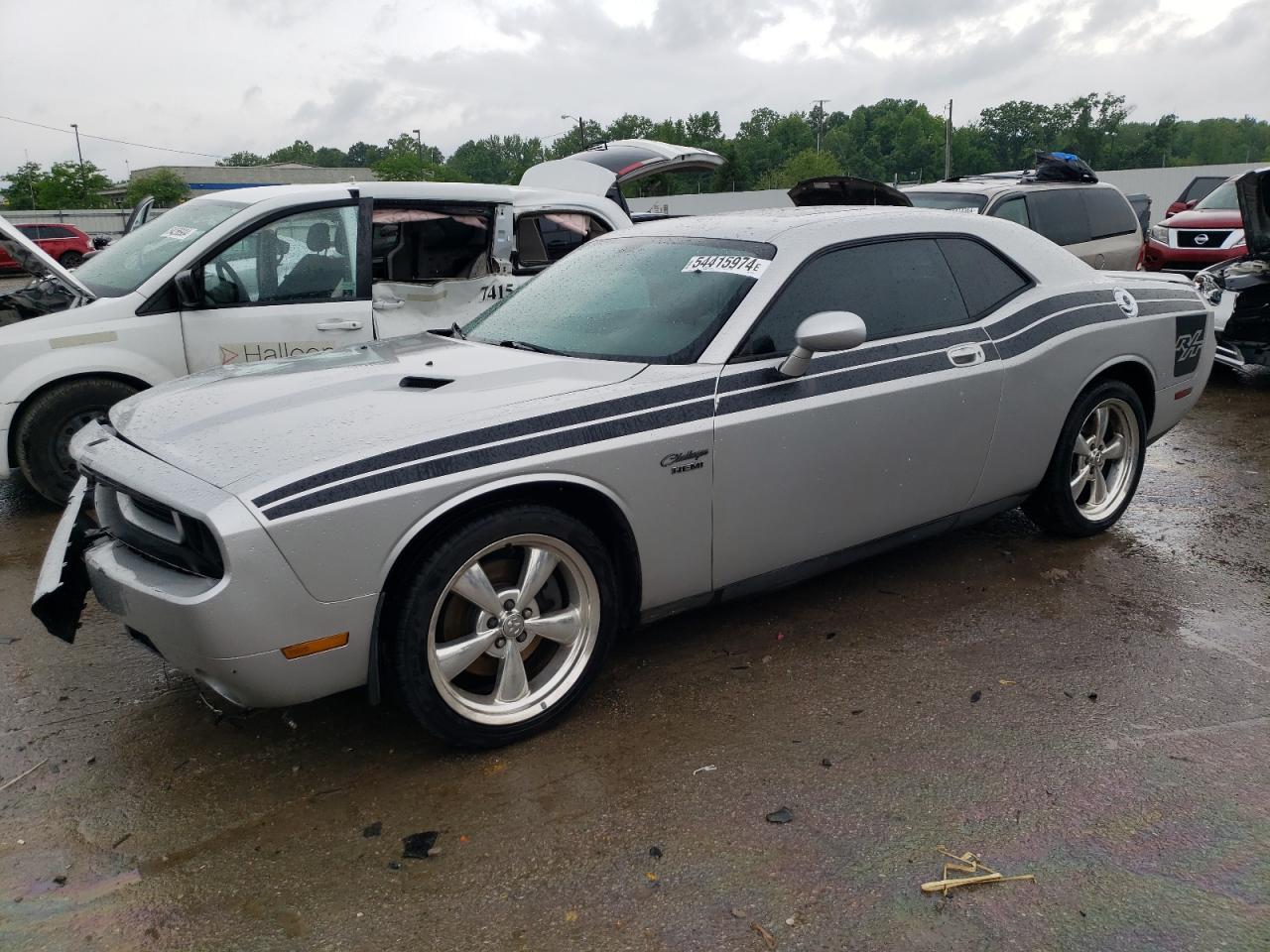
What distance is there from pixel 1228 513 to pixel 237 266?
5586mm

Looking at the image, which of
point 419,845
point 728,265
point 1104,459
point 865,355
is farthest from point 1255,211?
point 419,845

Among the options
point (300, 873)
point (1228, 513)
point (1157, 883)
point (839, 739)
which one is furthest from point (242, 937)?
point (1228, 513)

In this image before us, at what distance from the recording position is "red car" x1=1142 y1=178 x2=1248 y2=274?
39.5 feet

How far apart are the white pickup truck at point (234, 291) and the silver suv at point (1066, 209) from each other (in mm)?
4911

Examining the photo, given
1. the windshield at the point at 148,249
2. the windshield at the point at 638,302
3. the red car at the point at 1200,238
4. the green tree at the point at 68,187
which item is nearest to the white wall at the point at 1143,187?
the red car at the point at 1200,238

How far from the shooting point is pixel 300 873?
2686 millimetres

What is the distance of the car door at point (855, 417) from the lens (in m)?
3.59

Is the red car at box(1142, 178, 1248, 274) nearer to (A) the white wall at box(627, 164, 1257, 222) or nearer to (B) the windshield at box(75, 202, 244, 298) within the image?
(B) the windshield at box(75, 202, 244, 298)

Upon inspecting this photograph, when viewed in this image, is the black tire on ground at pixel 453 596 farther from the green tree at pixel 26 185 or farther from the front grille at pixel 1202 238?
the green tree at pixel 26 185

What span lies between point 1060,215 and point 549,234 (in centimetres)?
545

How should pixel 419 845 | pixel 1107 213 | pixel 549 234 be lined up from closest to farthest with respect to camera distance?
1. pixel 419 845
2. pixel 549 234
3. pixel 1107 213

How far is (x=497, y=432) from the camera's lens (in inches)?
122

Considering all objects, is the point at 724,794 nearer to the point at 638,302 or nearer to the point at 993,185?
the point at 638,302

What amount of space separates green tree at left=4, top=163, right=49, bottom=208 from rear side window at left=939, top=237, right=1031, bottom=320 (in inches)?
3129
